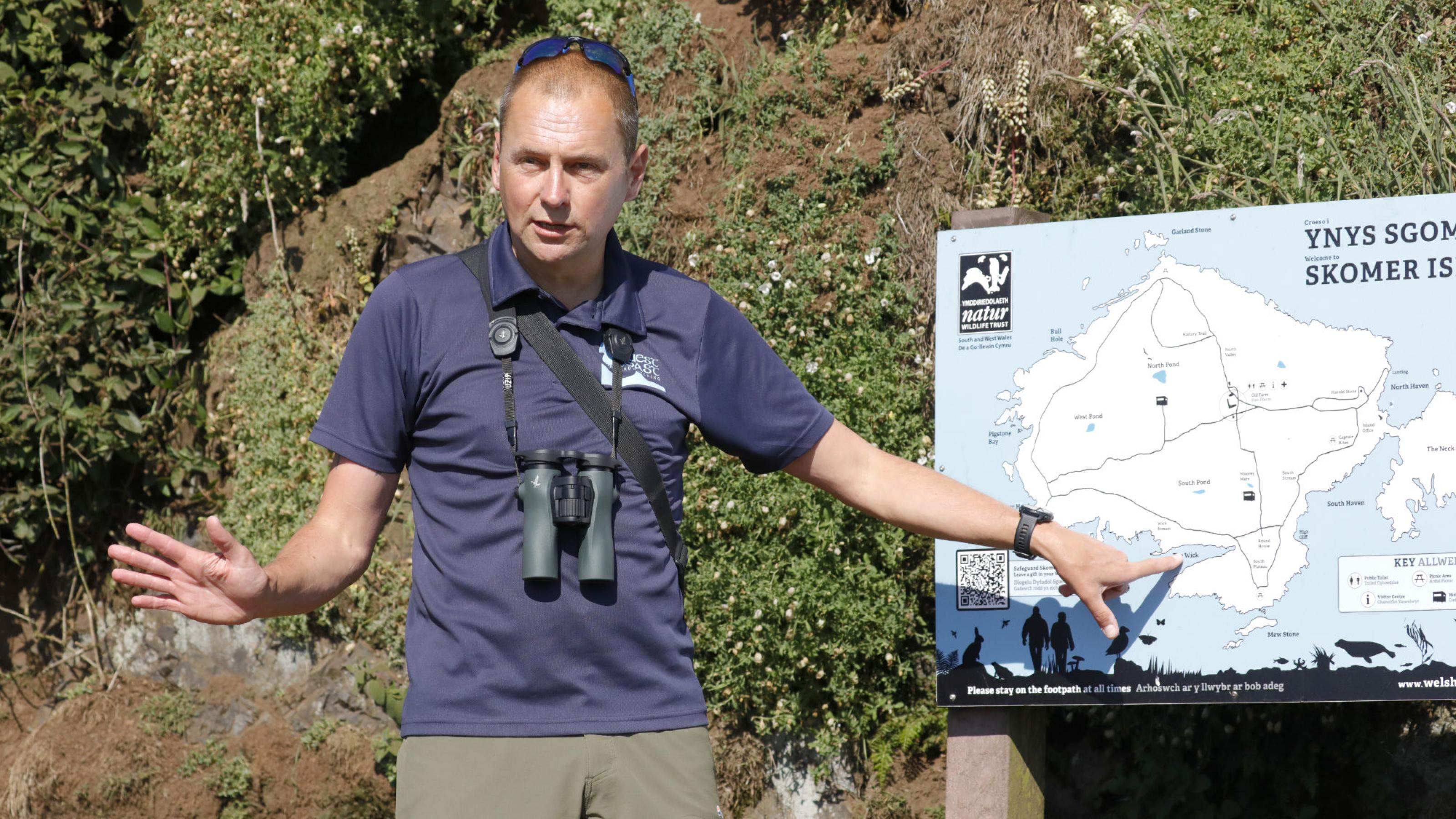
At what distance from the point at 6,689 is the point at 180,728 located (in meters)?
0.88

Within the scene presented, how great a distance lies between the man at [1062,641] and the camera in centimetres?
327

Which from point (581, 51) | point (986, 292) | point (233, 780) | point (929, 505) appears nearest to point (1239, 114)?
point (986, 292)

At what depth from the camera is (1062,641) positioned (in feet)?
10.8

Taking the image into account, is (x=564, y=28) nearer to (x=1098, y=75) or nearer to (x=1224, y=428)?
(x=1098, y=75)

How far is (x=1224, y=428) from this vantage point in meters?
3.24

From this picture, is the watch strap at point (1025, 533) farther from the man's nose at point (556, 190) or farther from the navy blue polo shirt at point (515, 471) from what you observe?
→ the man's nose at point (556, 190)

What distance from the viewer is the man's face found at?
236 centimetres

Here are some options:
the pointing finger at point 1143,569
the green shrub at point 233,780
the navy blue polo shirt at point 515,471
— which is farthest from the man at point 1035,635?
the green shrub at point 233,780

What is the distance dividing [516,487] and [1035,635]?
1.57 meters

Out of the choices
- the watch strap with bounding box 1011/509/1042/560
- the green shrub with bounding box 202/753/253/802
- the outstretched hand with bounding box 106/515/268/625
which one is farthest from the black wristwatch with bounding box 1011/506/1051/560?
the green shrub with bounding box 202/753/253/802

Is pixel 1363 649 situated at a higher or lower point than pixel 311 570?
lower

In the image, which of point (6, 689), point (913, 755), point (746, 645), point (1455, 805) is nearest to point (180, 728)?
point (6, 689)

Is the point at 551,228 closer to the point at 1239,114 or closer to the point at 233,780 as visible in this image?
the point at 1239,114

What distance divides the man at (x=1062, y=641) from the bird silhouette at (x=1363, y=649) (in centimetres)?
58
